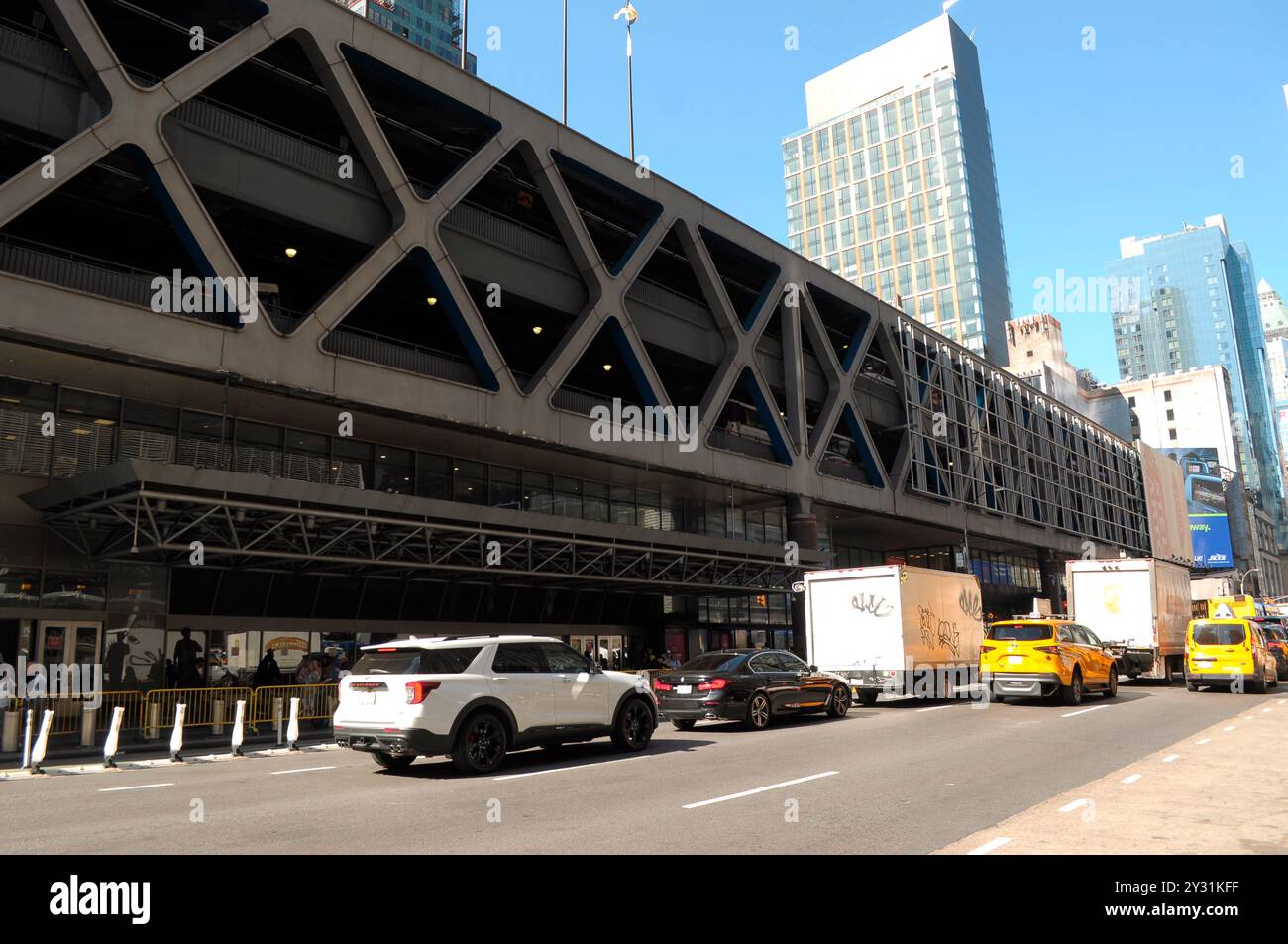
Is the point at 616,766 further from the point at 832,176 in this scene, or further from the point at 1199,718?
the point at 832,176

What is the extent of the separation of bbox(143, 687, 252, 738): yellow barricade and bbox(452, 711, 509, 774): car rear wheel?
30.7ft

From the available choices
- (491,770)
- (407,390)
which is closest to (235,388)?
(407,390)

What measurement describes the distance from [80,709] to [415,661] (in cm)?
1292

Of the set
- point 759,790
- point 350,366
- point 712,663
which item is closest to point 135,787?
point 759,790

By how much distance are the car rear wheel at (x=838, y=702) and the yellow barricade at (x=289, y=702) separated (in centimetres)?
1132

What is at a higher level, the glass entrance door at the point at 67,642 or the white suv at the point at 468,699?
the glass entrance door at the point at 67,642

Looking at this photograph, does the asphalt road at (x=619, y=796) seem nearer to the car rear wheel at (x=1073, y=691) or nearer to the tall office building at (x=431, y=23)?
the car rear wheel at (x=1073, y=691)

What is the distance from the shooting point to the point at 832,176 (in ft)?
554

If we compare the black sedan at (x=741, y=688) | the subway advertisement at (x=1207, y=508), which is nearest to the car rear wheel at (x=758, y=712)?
the black sedan at (x=741, y=688)

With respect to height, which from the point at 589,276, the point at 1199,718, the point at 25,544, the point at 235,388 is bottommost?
the point at 1199,718

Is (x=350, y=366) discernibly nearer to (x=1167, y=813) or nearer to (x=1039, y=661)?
(x=1039, y=661)

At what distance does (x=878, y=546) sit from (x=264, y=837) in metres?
50.8

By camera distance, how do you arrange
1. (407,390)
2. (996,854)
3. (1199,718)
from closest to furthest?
(996,854)
(1199,718)
(407,390)

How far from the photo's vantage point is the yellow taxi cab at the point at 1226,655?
957 inches
